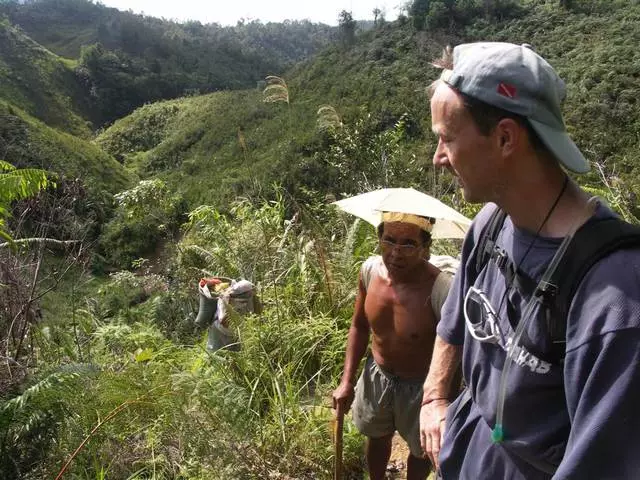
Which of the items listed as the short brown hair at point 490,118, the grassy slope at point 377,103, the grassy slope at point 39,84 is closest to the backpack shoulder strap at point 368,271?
the short brown hair at point 490,118

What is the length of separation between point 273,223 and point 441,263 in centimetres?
A: 303

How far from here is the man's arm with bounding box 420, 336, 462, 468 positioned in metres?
1.42

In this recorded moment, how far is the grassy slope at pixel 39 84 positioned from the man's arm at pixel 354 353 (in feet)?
160

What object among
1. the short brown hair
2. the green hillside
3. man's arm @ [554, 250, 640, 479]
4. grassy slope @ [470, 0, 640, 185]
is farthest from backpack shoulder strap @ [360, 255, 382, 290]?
the green hillside

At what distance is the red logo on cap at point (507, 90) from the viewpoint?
1002 millimetres

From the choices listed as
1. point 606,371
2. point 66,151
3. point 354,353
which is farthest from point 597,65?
point 606,371

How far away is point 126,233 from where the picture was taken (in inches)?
1006

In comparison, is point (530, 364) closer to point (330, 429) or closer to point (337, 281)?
point (330, 429)

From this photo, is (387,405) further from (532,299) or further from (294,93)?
(294,93)

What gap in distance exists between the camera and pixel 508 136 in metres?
1.02

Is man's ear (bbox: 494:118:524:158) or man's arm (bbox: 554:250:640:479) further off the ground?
man's ear (bbox: 494:118:524:158)

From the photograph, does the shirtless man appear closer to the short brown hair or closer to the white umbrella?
the white umbrella

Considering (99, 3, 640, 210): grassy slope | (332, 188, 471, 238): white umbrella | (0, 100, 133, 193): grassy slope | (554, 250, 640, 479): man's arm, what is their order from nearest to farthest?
(554, 250, 640, 479): man's arm < (332, 188, 471, 238): white umbrella < (99, 3, 640, 210): grassy slope < (0, 100, 133, 193): grassy slope

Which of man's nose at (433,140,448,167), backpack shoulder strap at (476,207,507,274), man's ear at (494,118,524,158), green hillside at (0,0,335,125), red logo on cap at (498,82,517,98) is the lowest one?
backpack shoulder strap at (476,207,507,274)
